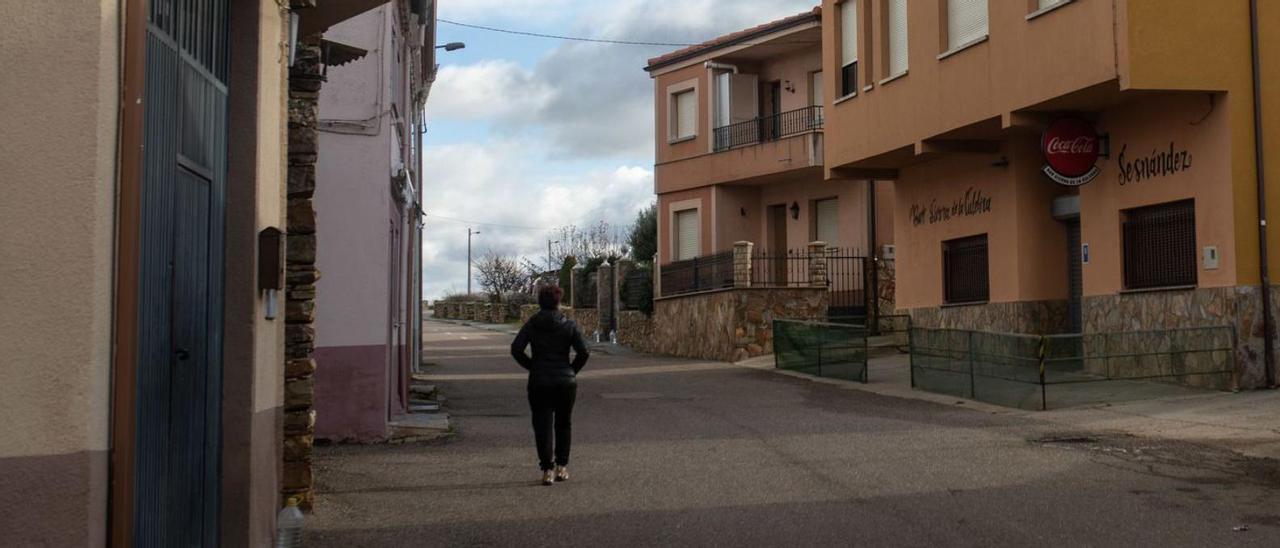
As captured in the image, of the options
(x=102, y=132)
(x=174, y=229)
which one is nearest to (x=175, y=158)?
(x=174, y=229)

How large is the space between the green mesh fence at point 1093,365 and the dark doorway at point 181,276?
11597 mm

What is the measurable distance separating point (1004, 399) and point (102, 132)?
14079 mm

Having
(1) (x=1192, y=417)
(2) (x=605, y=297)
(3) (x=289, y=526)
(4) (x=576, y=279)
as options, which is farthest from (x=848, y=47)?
(3) (x=289, y=526)

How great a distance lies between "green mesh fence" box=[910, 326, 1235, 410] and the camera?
16.6m

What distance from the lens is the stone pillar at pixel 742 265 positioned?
30062mm

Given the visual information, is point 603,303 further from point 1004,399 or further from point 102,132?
point 102,132

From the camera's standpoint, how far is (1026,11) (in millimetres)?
19641

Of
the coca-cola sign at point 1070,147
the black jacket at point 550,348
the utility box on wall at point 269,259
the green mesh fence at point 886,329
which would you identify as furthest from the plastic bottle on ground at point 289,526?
the green mesh fence at point 886,329

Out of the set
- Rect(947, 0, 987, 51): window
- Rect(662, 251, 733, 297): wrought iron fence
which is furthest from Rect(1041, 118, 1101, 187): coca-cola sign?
Rect(662, 251, 733, 297): wrought iron fence

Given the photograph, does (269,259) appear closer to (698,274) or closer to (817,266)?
(817,266)

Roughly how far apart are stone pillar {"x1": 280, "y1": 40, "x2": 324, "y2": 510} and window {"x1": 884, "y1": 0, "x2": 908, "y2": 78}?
1532 centimetres

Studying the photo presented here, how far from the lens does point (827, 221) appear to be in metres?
33.8

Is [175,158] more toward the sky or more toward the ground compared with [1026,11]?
more toward the ground

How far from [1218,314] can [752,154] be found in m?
18.1
